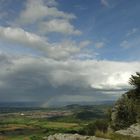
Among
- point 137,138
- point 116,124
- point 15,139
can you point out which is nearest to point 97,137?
point 137,138

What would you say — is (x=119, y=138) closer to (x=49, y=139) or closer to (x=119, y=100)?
(x=49, y=139)

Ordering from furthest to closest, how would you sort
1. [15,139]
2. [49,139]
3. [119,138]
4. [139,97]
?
1. [15,139]
2. [139,97]
3. [49,139]
4. [119,138]

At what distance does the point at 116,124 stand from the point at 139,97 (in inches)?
313

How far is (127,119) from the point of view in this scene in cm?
5031

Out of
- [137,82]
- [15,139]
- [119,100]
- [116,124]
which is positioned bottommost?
[15,139]

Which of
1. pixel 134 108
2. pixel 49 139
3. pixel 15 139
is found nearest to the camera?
pixel 49 139

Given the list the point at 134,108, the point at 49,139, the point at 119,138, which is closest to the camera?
the point at 119,138

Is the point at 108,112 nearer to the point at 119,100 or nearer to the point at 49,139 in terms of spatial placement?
the point at 119,100

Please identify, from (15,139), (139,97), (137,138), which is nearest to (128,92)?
(139,97)

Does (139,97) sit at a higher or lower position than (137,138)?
higher

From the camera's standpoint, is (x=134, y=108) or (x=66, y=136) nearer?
(x=66, y=136)

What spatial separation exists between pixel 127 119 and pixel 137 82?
8205 millimetres

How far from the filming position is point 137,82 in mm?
54719

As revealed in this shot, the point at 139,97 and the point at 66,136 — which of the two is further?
the point at 139,97
